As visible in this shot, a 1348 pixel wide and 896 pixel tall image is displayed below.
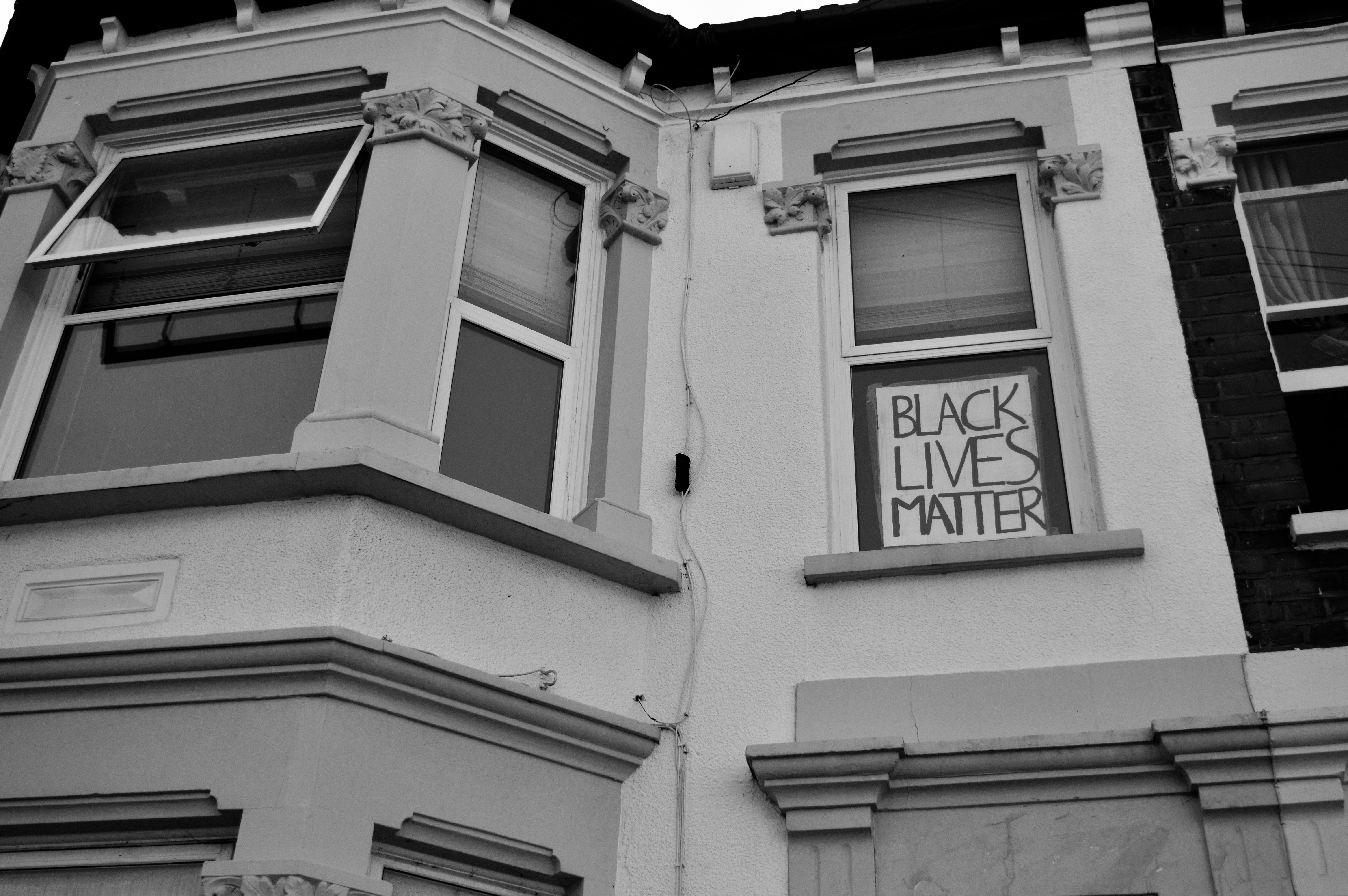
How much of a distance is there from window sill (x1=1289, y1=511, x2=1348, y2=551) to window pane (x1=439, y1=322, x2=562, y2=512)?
295 cm

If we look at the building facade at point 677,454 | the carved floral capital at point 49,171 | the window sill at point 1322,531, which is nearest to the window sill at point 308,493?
the building facade at point 677,454

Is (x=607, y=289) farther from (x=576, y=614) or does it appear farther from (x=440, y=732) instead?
(x=440, y=732)

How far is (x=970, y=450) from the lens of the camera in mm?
5828

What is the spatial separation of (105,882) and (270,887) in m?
0.75

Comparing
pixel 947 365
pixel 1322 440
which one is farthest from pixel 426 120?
pixel 1322 440

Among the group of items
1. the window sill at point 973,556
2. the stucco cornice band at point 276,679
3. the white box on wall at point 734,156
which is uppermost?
the white box on wall at point 734,156

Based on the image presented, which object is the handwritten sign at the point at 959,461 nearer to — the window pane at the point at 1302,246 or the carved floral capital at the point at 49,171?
the window pane at the point at 1302,246

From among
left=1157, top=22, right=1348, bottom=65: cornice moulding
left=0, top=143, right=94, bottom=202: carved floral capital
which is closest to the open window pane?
left=1157, top=22, right=1348, bottom=65: cornice moulding

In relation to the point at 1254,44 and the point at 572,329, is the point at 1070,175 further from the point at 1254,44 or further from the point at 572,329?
the point at 572,329

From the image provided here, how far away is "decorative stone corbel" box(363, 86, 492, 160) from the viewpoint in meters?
6.07

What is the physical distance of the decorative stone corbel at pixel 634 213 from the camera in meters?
6.46

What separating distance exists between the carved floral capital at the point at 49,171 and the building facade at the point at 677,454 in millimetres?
24

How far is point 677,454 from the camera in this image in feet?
19.2

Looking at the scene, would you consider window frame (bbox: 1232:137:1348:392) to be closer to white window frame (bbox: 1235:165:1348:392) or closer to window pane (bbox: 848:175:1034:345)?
white window frame (bbox: 1235:165:1348:392)
